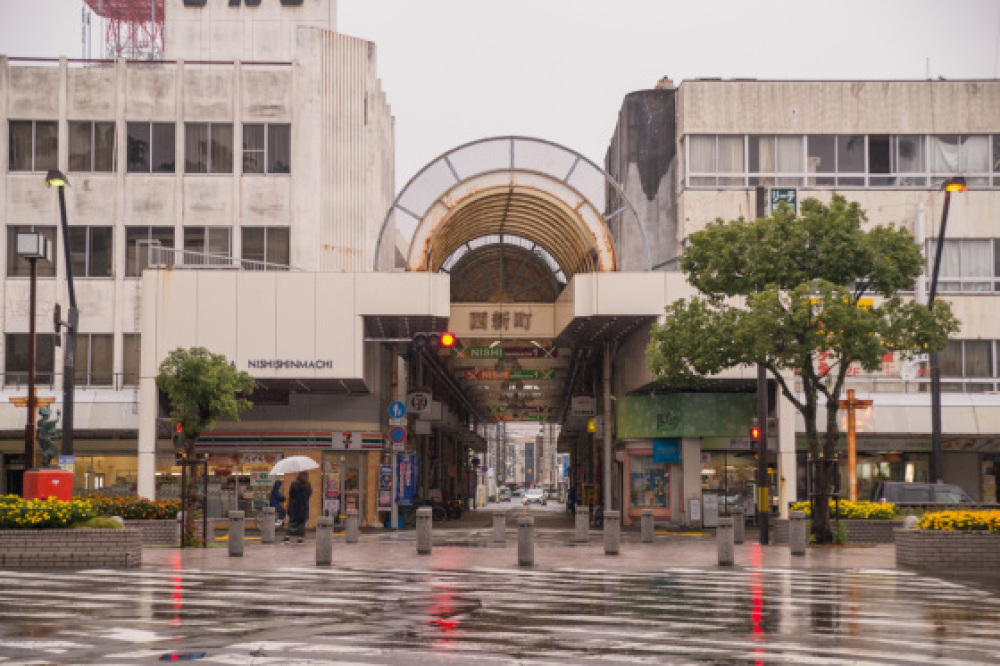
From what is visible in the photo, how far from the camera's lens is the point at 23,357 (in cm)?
4544

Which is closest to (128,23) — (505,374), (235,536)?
(505,374)

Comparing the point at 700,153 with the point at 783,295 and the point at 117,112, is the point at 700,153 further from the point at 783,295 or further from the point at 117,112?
the point at 117,112

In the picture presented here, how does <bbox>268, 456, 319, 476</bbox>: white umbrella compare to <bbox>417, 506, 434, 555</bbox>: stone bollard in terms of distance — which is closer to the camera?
<bbox>417, 506, 434, 555</bbox>: stone bollard

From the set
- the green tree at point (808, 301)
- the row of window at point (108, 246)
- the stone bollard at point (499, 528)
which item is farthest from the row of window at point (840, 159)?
the stone bollard at point (499, 528)

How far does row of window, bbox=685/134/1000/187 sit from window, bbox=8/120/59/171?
2453 cm

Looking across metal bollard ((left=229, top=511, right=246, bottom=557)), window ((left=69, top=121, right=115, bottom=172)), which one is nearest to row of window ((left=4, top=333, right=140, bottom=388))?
window ((left=69, top=121, right=115, bottom=172))

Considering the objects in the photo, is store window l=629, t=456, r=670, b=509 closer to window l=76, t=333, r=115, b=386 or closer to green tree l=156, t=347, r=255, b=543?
green tree l=156, t=347, r=255, b=543

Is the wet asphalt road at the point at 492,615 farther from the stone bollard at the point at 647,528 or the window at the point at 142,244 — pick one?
the window at the point at 142,244

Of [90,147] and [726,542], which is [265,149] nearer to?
[90,147]

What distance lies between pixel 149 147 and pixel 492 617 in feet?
120

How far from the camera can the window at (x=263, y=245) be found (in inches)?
1849

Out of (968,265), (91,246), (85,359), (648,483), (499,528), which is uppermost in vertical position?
(91,246)

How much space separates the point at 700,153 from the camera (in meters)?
46.3

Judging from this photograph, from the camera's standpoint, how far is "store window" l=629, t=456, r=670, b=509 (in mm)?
42750
